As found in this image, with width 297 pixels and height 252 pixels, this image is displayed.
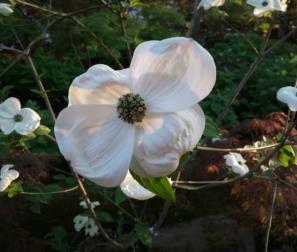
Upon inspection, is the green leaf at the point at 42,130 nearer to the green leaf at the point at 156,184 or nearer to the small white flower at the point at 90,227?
the green leaf at the point at 156,184

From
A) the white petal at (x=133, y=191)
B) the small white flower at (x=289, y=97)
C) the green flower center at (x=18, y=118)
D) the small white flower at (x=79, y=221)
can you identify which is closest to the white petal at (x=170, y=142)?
the white petal at (x=133, y=191)

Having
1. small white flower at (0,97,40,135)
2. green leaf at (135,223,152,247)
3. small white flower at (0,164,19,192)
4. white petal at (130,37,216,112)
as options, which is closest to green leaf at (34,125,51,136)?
small white flower at (0,97,40,135)

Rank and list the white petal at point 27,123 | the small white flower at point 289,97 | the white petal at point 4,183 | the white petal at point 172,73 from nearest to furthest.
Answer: the white petal at point 172,73
the small white flower at point 289,97
the white petal at point 27,123
the white petal at point 4,183

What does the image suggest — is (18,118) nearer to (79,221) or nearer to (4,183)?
(4,183)

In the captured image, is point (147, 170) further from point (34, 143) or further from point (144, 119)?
point (34, 143)

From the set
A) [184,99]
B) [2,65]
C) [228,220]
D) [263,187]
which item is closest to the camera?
[184,99]

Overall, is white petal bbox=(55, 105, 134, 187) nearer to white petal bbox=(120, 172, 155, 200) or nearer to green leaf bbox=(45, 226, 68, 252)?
white petal bbox=(120, 172, 155, 200)

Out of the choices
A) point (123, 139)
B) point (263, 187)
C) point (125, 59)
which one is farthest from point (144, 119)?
point (125, 59)
